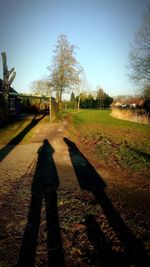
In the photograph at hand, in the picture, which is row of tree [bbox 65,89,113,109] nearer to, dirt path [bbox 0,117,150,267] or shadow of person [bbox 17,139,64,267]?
shadow of person [bbox 17,139,64,267]

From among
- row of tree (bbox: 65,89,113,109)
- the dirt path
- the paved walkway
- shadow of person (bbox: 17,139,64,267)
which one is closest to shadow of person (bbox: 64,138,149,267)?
the dirt path

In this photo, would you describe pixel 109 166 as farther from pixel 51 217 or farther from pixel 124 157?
pixel 51 217

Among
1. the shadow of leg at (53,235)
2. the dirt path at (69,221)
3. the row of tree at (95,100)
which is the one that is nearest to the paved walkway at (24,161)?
the dirt path at (69,221)

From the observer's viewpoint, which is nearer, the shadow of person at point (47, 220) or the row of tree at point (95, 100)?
the shadow of person at point (47, 220)

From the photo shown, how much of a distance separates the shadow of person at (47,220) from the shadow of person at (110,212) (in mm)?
901

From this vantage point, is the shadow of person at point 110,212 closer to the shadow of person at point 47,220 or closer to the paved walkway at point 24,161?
the paved walkway at point 24,161

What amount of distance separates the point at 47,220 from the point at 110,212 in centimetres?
131

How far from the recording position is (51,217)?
4.03 meters

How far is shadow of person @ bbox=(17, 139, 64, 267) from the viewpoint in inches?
118

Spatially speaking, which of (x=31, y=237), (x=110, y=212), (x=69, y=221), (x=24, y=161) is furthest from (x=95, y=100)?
(x=31, y=237)

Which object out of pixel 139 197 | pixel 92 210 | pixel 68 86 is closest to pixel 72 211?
pixel 92 210

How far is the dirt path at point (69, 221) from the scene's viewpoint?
9.90 feet

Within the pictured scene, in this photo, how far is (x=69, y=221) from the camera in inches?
153

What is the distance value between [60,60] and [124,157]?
99.6 ft
